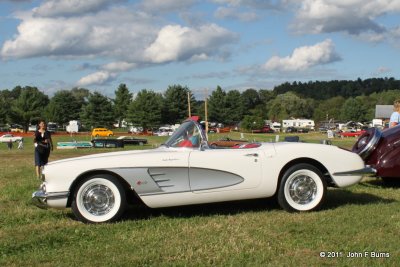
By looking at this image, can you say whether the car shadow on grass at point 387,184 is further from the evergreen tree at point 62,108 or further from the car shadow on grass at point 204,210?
the evergreen tree at point 62,108

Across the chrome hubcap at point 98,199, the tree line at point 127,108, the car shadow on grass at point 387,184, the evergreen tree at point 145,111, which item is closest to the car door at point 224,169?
the chrome hubcap at point 98,199

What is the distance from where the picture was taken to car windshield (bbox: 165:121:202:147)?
659cm

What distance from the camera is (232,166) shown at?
6.35 meters

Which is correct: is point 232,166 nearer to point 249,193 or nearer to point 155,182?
point 249,193

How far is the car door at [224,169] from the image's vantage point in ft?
20.5

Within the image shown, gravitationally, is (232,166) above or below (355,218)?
above

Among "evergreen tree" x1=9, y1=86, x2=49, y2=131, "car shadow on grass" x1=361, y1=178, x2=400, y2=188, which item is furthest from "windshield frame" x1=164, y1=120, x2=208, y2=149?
"evergreen tree" x1=9, y1=86, x2=49, y2=131

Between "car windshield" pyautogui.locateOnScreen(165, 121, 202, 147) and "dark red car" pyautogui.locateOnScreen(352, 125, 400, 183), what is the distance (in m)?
3.36

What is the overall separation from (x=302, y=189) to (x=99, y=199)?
264 centimetres

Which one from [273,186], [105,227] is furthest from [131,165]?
[273,186]

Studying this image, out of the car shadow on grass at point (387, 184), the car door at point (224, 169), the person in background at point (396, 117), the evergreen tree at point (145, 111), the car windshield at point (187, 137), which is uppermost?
the evergreen tree at point (145, 111)

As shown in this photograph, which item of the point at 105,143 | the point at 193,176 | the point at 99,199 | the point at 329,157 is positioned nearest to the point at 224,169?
the point at 193,176

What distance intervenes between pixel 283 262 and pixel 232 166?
218cm

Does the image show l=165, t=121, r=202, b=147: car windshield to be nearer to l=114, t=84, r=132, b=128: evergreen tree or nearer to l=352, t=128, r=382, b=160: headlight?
l=352, t=128, r=382, b=160: headlight
